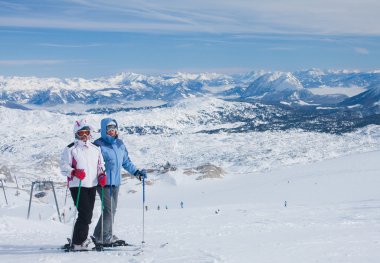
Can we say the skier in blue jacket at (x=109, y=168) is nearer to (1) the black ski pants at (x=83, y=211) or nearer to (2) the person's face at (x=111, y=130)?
(2) the person's face at (x=111, y=130)

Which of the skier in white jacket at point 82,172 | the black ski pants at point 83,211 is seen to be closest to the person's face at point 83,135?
the skier in white jacket at point 82,172

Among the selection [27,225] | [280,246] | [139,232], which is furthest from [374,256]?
[27,225]

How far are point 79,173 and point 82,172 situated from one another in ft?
0.22

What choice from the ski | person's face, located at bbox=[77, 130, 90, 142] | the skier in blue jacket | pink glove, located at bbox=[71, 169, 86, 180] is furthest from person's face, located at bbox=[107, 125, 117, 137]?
the ski

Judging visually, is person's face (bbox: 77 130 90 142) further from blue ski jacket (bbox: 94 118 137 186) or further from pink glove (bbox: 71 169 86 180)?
pink glove (bbox: 71 169 86 180)

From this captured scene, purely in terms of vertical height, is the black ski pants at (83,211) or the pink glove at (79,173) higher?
the pink glove at (79,173)

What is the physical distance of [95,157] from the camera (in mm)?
9914

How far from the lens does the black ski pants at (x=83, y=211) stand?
32.1ft

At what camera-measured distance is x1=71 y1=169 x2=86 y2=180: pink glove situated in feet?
31.2

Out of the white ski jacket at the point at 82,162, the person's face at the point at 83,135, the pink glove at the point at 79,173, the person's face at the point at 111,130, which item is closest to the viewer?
the pink glove at the point at 79,173

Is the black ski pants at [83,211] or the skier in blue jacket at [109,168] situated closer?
the black ski pants at [83,211]

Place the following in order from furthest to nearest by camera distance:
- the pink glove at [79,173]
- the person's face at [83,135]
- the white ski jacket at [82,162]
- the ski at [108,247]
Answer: the ski at [108,247] < the person's face at [83,135] < the white ski jacket at [82,162] < the pink glove at [79,173]

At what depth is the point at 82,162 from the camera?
9695 millimetres

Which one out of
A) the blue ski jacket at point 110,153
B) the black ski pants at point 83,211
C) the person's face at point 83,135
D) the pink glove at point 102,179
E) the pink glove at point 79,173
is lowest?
the black ski pants at point 83,211
